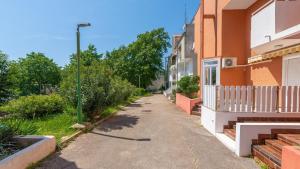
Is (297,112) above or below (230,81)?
below

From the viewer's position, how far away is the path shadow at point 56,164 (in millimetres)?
5523

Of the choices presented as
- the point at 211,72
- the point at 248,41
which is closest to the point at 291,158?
the point at 248,41

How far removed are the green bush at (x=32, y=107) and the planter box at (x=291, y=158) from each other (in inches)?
411

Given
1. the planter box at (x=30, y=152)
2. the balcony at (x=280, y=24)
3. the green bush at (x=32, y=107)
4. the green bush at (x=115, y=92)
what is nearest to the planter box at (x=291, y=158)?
the balcony at (x=280, y=24)

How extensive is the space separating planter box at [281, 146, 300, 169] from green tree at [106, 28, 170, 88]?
4226cm

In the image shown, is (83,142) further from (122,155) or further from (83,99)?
(83,99)

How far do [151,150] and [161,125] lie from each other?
13.4 ft

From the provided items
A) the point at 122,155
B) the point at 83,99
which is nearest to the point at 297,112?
the point at 122,155

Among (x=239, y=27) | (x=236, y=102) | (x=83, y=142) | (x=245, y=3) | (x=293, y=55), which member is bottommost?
(x=83, y=142)

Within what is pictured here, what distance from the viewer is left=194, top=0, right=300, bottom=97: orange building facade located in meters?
8.41

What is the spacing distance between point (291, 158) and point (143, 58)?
143ft

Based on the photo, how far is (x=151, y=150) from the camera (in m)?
6.87

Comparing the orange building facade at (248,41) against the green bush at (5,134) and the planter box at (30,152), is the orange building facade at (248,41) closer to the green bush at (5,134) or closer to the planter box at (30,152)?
the planter box at (30,152)

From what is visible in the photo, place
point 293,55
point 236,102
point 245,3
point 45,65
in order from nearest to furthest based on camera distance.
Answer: point 236,102, point 293,55, point 245,3, point 45,65
